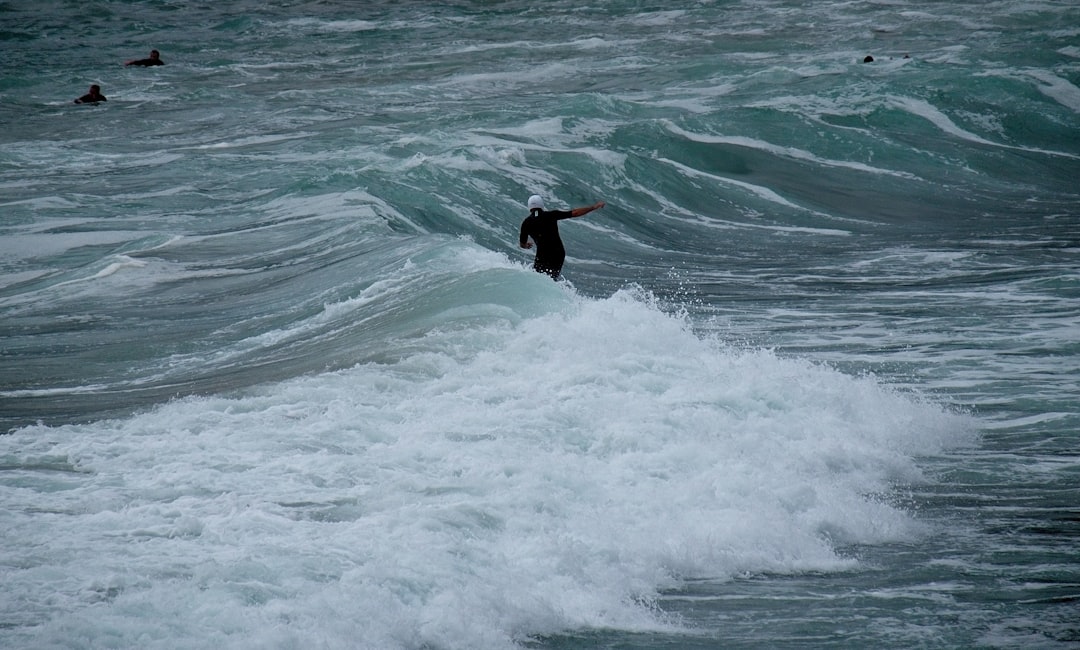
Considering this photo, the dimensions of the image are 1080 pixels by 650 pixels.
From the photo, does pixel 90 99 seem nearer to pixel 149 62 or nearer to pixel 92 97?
pixel 92 97

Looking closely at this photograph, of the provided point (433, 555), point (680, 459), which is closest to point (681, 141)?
point (680, 459)

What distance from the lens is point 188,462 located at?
25.5ft

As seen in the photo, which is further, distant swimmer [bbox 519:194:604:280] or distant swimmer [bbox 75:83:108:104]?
distant swimmer [bbox 75:83:108:104]

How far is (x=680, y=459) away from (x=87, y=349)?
590 cm

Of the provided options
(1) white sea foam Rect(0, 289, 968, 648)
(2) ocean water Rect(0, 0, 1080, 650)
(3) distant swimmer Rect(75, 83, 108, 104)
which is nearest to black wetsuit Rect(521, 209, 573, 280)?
(2) ocean water Rect(0, 0, 1080, 650)

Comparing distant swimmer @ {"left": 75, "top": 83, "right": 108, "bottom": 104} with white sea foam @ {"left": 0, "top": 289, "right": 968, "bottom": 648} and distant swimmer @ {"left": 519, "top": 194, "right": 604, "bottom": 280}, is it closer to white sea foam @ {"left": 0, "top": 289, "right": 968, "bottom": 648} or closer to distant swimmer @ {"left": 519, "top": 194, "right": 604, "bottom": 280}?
distant swimmer @ {"left": 519, "top": 194, "right": 604, "bottom": 280}

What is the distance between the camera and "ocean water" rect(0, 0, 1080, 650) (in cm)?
634

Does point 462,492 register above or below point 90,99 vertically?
below

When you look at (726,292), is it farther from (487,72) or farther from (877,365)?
(487,72)

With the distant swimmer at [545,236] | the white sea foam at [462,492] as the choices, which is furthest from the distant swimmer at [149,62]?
the white sea foam at [462,492]

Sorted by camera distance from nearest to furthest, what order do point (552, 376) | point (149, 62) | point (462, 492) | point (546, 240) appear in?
point (462, 492)
point (552, 376)
point (546, 240)
point (149, 62)

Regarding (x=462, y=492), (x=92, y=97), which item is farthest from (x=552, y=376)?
(x=92, y=97)

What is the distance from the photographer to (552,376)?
9.47 metres

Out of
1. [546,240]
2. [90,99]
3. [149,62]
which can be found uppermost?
[149,62]
